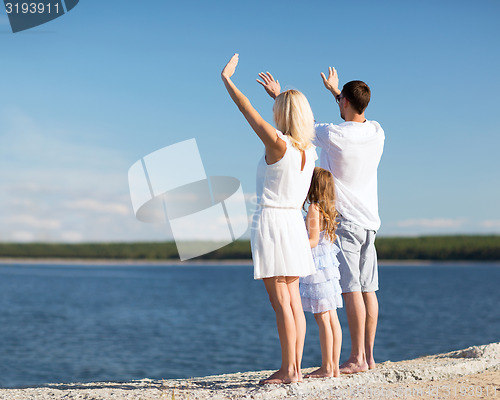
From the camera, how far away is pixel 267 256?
3492 millimetres

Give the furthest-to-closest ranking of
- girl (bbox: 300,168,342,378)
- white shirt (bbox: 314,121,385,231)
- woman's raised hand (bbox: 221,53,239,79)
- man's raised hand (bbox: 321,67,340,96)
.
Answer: man's raised hand (bbox: 321,67,340,96) → white shirt (bbox: 314,121,385,231) → girl (bbox: 300,168,342,378) → woman's raised hand (bbox: 221,53,239,79)

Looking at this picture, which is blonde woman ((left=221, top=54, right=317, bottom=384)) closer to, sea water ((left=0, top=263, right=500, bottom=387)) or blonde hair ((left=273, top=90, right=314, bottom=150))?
blonde hair ((left=273, top=90, right=314, bottom=150))

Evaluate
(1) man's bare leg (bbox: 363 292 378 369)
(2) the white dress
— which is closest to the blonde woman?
(2) the white dress

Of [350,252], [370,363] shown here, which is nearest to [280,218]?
[350,252]

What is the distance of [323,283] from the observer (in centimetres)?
382

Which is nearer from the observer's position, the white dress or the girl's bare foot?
the white dress

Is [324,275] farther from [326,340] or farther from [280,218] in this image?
[280,218]

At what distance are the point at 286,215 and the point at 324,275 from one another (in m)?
0.62

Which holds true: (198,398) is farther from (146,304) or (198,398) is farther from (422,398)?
(146,304)

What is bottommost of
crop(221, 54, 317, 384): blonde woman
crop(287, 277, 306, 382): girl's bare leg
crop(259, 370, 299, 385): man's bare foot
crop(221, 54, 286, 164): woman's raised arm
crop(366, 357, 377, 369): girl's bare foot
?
crop(366, 357, 377, 369): girl's bare foot

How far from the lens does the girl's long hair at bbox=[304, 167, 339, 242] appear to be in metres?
3.78

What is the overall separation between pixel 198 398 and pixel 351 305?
4.38ft

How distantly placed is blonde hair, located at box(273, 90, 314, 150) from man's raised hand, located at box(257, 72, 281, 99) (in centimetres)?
36

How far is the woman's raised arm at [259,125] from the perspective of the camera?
329 cm
